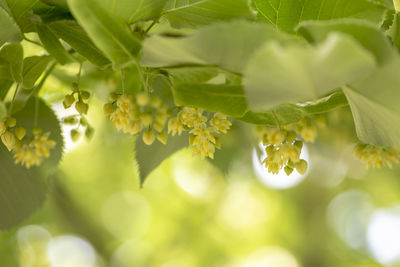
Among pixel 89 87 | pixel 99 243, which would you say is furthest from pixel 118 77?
pixel 99 243

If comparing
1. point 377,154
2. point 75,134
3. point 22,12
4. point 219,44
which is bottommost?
point 75,134

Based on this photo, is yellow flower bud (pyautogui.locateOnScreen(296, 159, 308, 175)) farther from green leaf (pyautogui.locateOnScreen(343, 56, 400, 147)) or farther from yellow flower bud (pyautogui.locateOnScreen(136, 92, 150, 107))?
yellow flower bud (pyautogui.locateOnScreen(136, 92, 150, 107))

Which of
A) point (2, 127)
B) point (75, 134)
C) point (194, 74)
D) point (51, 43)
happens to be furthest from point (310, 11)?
point (75, 134)

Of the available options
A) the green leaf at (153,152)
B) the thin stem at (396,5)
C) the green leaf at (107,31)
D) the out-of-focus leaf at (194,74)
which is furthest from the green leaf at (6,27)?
the thin stem at (396,5)

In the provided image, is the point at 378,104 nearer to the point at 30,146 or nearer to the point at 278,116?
the point at 278,116

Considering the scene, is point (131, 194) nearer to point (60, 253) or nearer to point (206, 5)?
point (60, 253)

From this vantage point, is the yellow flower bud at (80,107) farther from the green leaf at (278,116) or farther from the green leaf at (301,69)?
the green leaf at (301,69)

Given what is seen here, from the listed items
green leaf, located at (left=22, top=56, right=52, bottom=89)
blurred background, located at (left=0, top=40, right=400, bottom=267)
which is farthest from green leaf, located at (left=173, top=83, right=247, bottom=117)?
blurred background, located at (left=0, top=40, right=400, bottom=267)
